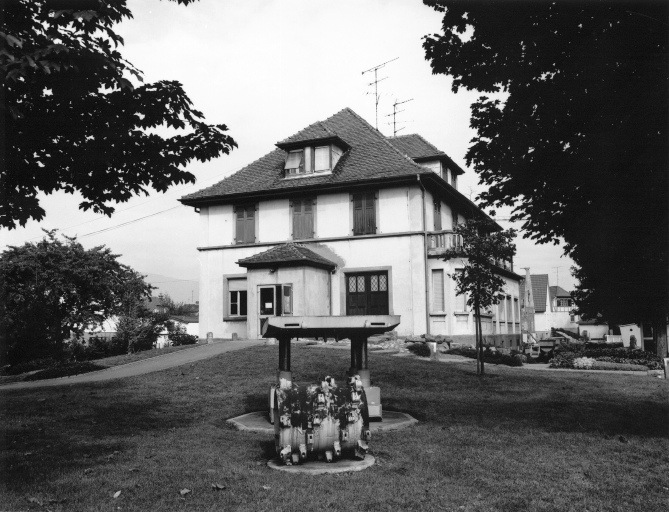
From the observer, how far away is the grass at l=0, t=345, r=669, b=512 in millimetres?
6094

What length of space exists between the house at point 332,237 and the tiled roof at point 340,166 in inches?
2.5

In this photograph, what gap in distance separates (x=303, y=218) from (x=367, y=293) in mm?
4857

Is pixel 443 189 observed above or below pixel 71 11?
above

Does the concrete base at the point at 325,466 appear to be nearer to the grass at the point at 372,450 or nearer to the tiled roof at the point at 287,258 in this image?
the grass at the point at 372,450

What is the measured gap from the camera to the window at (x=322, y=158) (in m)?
30.7

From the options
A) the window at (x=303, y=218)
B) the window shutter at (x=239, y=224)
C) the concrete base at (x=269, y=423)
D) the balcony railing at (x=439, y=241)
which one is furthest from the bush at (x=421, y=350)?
the concrete base at (x=269, y=423)

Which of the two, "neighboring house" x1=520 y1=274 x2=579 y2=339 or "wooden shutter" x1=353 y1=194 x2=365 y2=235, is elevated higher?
"wooden shutter" x1=353 y1=194 x2=365 y2=235

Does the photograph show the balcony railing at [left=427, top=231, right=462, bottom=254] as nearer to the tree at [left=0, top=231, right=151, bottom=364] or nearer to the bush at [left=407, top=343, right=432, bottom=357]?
the bush at [left=407, top=343, right=432, bottom=357]

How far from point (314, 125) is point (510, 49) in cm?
2358

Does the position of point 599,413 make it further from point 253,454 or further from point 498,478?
point 253,454

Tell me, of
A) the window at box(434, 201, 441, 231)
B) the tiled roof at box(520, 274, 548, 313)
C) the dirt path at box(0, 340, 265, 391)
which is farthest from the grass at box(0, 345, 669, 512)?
the tiled roof at box(520, 274, 548, 313)

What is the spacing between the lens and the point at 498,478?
273 inches

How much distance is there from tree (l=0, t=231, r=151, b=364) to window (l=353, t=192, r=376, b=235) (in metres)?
15.1

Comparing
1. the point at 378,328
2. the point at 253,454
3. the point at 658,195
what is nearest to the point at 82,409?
the point at 253,454
